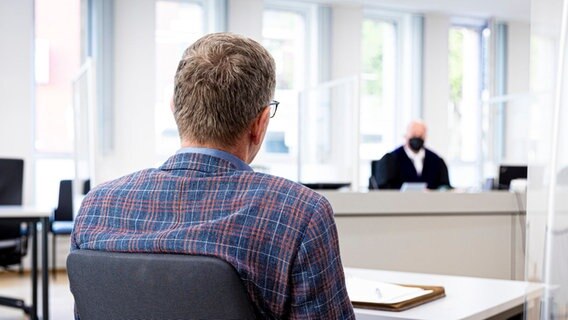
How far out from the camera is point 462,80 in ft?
31.8

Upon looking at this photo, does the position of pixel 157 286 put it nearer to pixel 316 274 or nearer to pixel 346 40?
pixel 316 274

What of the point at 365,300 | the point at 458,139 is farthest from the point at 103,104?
the point at 365,300

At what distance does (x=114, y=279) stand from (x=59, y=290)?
5.09 meters

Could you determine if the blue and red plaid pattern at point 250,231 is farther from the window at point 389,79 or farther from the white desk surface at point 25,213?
the window at point 389,79

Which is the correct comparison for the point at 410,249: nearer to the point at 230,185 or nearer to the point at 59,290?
the point at 230,185

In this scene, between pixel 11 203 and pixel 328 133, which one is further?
pixel 328 133

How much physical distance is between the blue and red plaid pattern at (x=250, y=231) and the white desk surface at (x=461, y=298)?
0.36m

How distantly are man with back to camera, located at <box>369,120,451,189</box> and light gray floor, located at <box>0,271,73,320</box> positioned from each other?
2352 mm

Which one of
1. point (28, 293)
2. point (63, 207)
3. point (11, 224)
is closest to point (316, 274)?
point (11, 224)

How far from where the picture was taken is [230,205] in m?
1.07

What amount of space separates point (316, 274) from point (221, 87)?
1.04 feet

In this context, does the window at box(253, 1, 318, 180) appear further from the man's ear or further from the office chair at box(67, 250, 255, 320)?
the office chair at box(67, 250, 255, 320)

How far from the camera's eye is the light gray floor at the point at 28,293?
463 cm

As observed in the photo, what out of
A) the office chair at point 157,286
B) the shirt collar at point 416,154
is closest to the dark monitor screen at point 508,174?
the shirt collar at point 416,154
